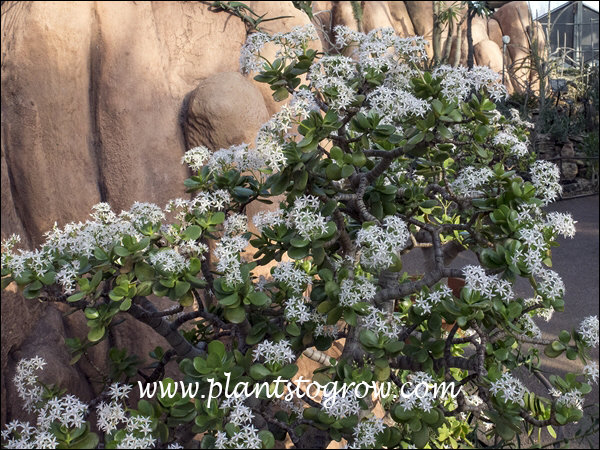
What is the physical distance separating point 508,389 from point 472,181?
59cm

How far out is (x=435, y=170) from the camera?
5.84 ft

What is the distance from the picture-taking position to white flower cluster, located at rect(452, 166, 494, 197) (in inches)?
59.4

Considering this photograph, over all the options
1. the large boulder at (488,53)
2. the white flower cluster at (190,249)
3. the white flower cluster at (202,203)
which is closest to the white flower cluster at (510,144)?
the white flower cluster at (202,203)

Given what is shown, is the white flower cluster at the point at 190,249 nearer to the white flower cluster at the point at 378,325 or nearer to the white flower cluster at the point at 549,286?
the white flower cluster at the point at 378,325

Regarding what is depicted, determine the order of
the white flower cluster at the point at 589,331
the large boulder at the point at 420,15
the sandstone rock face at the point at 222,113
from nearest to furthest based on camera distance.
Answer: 1. the white flower cluster at the point at 589,331
2. the sandstone rock face at the point at 222,113
3. the large boulder at the point at 420,15

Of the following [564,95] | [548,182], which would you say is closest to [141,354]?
[548,182]

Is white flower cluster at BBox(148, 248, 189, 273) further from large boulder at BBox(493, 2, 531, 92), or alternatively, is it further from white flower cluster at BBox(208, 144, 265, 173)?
large boulder at BBox(493, 2, 531, 92)

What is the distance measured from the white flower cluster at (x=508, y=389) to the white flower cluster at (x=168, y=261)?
853 millimetres

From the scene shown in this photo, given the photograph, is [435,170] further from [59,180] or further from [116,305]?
[59,180]

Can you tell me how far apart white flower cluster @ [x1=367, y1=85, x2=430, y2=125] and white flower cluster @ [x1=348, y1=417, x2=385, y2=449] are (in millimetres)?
801

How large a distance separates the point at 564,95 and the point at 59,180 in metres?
6.90

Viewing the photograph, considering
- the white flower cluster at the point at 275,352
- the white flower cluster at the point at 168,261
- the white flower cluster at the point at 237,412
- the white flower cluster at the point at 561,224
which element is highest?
the white flower cluster at the point at 168,261

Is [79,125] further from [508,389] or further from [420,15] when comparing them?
[420,15]

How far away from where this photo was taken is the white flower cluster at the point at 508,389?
125 centimetres
